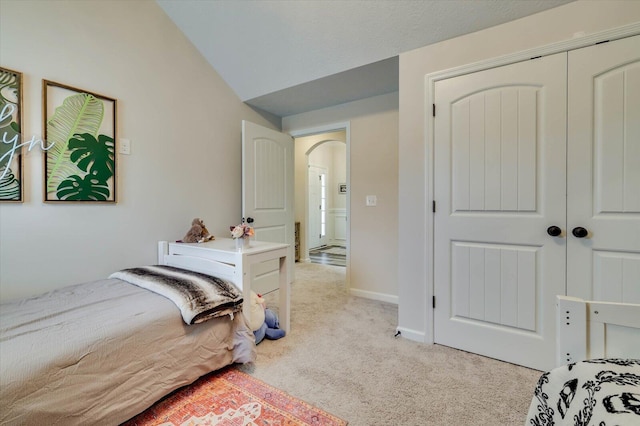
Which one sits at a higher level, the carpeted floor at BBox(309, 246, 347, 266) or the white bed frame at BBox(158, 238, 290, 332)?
the white bed frame at BBox(158, 238, 290, 332)

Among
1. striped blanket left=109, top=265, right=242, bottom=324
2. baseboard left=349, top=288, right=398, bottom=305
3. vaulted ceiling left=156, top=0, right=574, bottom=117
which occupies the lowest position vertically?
baseboard left=349, top=288, right=398, bottom=305

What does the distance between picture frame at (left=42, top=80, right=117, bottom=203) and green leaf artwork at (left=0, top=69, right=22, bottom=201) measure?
0.12 meters

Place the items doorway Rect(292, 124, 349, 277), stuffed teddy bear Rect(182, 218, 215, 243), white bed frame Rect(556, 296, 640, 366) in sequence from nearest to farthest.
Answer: white bed frame Rect(556, 296, 640, 366)
stuffed teddy bear Rect(182, 218, 215, 243)
doorway Rect(292, 124, 349, 277)

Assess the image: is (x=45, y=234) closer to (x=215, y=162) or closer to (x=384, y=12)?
(x=215, y=162)

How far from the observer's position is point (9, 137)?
5.18 feet

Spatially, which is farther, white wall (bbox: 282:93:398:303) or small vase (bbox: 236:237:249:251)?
white wall (bbox: 282:93:398:303)

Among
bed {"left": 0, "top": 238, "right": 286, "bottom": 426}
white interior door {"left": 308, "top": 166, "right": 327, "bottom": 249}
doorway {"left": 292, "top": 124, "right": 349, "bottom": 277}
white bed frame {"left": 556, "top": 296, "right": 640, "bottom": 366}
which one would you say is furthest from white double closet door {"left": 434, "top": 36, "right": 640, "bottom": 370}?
white interior door {"left": 308, "top": 166, "right": 327, "bottom": 249}

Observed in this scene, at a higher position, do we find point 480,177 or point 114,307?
point 480,177

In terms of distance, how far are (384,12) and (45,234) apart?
2.71 m

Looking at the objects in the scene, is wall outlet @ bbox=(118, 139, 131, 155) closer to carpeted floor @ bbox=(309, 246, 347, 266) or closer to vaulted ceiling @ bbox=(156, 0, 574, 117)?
vaulted ceiling @ bbox=(156, 0, 574, 117)

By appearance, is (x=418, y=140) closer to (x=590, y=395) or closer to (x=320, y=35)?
(x=320, y=35)

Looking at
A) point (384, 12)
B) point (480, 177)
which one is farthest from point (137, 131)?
point (480, 177)

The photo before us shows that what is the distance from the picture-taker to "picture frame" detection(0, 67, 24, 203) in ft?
5.13

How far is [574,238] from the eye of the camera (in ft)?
5.23
